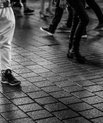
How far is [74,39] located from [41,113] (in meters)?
2.69

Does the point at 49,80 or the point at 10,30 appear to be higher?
the point at 10,30

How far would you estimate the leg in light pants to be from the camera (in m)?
5.25

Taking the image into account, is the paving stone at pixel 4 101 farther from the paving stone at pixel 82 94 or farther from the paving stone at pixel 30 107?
the paving stone at pixel 82 94

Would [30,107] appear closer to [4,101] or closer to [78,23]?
[4,101]

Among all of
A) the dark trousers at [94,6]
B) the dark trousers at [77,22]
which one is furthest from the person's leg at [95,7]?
the dark trousers at [77,22]

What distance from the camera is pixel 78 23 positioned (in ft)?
22.4

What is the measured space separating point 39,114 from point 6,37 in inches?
54.9

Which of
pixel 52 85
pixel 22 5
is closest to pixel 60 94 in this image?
pixel 52 85

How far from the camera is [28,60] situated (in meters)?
6.74

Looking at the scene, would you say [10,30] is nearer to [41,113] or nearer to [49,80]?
[49,80]

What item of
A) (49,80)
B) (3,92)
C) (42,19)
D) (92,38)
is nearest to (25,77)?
(49,80)

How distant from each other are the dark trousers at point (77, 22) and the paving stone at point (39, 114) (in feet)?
8.38

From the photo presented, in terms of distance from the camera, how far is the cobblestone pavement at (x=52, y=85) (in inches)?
173

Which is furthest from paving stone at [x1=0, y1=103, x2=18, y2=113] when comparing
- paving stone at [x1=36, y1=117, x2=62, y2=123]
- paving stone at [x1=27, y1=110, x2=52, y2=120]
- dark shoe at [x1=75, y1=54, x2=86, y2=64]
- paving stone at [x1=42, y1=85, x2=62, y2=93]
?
dark shoe at [x1=75, y1=54, x2=86, y2=64]
